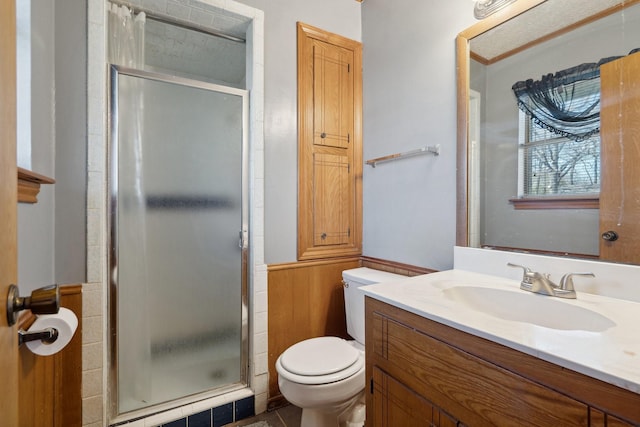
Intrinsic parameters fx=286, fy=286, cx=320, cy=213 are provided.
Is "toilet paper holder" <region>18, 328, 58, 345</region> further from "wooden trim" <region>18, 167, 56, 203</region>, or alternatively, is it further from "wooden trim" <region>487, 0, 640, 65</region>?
"wooden trim" <region>487, 0, 640, 65</region>

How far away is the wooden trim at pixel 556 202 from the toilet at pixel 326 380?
740 millimetres

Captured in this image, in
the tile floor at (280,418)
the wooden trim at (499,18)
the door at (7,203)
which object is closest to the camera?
the door at (7,203)

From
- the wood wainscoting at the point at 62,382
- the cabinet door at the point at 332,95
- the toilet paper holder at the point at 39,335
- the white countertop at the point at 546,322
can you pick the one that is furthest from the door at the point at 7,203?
the cabinet door at the point at 332,95

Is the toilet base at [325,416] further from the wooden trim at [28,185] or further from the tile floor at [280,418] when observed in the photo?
the wooden trim at [28,185]

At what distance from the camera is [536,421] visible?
60 cm

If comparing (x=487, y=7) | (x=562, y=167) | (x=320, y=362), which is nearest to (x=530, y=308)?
(x=562, y=167)

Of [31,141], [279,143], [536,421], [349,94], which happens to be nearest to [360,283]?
[279,143]

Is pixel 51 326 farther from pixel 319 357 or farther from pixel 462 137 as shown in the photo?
pixel 462 137

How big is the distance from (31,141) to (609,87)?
1978 mm

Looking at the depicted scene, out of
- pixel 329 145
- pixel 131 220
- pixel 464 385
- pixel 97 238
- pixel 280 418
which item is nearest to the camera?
pixel 464 385

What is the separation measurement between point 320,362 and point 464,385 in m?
0.74

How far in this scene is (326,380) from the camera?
1217 millimetres

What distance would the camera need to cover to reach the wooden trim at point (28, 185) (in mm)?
849

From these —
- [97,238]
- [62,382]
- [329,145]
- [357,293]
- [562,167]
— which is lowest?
[62,382]
